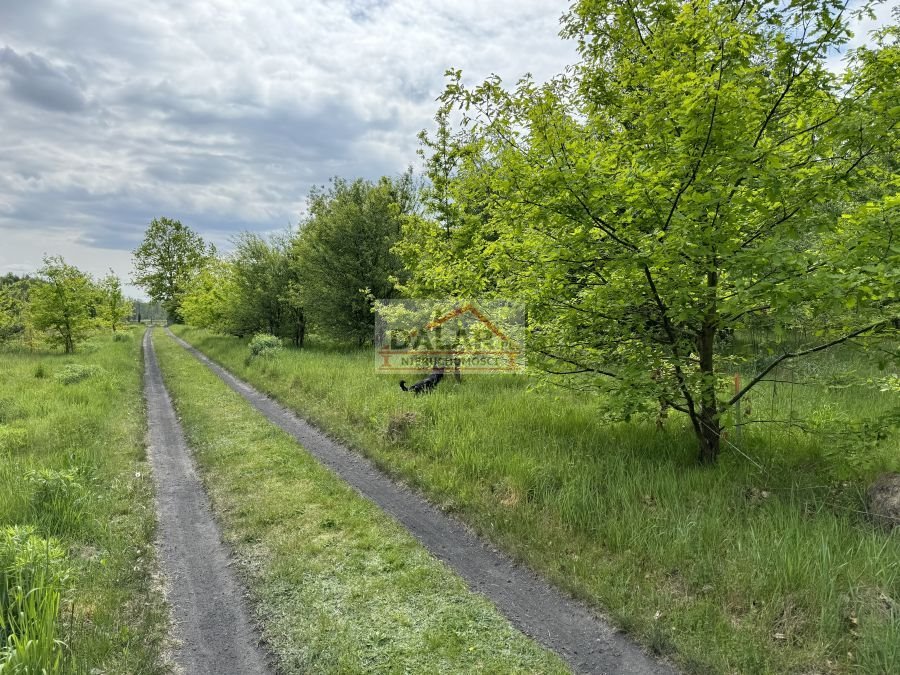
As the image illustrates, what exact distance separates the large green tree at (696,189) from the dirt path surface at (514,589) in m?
2.20

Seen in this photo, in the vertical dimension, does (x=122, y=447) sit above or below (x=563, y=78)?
below

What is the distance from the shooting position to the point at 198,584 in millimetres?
4277

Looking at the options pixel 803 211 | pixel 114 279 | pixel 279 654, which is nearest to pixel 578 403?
pixel 803 211

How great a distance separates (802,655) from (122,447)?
9.73 meters

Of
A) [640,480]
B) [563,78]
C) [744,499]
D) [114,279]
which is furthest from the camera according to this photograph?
[114,279]

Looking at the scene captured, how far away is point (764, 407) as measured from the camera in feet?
24.0

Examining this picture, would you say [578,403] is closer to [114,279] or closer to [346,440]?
[346,440]

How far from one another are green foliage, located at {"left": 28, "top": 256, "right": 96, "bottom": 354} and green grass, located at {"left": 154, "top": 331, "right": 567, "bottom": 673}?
20957 mm

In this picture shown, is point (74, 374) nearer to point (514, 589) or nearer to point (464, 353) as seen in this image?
point (464, 353)

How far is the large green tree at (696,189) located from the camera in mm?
3930

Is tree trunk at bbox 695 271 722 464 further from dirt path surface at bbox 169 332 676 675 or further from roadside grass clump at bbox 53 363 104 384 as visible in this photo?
roadside grass clump at bbox 53 363 104 384

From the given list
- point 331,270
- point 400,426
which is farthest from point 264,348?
point 400,426

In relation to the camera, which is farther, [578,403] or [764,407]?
[578,403]

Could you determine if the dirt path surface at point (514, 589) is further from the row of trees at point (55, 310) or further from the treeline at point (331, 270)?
the row of trees at point (55, 310)
